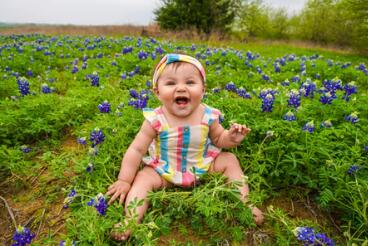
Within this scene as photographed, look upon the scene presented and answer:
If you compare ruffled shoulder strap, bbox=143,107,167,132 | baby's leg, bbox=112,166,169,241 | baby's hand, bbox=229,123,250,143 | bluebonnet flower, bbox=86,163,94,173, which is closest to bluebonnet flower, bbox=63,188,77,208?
bluebonnet flower, bbox=86,163,94,173

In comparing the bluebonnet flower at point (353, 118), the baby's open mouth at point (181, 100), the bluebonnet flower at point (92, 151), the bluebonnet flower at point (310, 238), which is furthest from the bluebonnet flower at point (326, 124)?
the bluebonnet flower at point (92, 151)

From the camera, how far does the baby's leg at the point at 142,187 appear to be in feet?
7.70

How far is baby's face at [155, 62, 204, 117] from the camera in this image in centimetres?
249

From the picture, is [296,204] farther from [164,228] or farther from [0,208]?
[0,208]

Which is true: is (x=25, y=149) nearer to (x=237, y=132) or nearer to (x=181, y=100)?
(x=181, y=100)

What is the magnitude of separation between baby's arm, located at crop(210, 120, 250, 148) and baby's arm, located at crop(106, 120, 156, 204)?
0.56 m

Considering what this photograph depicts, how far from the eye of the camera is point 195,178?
2.77 m

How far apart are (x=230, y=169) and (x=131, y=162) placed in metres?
0.87

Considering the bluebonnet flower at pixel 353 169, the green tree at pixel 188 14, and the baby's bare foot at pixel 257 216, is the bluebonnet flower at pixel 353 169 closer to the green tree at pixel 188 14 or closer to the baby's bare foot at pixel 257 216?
the baby's bare foot at pixel 257 216

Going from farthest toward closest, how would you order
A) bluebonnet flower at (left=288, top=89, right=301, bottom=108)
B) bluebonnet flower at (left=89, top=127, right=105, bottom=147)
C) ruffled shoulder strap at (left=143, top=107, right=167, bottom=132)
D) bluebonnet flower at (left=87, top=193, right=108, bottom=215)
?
bluebonnet flower at (left=288, top=89, right=301, bottom=108) < bluebonnet flower at (left=89, top=127, right=105, bottom=147) < ruffled shoulder strap at (left=143, top=107, right=167, bottom=132) < bluebonnet flower at (left=87, top=193, right=108, bottom=215)

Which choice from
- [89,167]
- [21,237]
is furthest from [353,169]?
[21,237]

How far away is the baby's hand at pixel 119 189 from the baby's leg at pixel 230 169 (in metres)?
0.76

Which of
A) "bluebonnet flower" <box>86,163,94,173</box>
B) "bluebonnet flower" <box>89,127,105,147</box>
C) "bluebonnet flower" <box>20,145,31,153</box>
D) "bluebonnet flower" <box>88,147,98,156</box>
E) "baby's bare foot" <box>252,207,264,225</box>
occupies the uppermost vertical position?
"bluebonnet flower" <box>89,127,105,147</box>

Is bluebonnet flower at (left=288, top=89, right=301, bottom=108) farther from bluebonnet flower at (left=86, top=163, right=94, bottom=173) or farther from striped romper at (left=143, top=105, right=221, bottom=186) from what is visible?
bluebonnet flower at (left=86, top=163, right=94, bottom=173)
